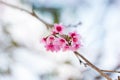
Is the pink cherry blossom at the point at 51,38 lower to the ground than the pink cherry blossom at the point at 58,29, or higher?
lower

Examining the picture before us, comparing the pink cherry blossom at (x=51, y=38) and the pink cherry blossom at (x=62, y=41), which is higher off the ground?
the pink cherry blossom at (x=51, y=38)

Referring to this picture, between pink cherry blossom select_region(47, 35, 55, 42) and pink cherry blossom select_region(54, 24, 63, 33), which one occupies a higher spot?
pink cherry blossom select_region(54, 24, 63, 33)

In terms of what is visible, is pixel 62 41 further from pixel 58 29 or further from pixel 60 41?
pixel 58 29

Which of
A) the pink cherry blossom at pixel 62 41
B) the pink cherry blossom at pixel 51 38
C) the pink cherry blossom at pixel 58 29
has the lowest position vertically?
the pink cherry blossom at pixel 62 41

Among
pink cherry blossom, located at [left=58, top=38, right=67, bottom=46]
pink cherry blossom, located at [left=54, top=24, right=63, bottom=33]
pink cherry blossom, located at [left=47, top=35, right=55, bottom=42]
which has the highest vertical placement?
pink cherry blossom, located at [left=54, top=24, right=63, bottom=33]

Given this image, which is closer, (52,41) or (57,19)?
(52,41)

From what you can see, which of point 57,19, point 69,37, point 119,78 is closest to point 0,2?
point 57,19

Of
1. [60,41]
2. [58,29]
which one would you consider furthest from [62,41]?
[58,29]

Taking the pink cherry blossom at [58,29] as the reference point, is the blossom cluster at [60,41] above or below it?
below

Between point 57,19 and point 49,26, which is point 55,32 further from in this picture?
point 57,19
